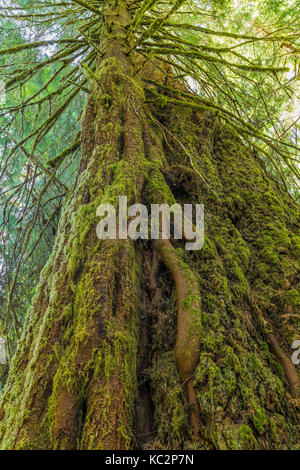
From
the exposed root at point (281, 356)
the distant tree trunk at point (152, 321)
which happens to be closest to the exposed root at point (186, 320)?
the distant tree trunk at point (152, 321)

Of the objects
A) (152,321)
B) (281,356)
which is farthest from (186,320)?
(281,356)

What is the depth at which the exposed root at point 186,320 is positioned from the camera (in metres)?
1.15

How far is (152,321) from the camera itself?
4.72 ft

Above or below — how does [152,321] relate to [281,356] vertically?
above

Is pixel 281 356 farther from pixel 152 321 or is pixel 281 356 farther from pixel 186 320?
pixel 152 321

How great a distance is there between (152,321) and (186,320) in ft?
0.62

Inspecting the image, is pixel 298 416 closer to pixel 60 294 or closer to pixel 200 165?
pixel 60 294

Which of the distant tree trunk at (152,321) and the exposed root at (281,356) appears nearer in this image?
the distant tree trunk at (152,321)

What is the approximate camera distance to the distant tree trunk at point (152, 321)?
3.55ft

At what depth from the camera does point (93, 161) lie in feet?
5.82

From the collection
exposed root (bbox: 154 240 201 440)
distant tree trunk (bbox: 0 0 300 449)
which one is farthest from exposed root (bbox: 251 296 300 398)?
exposed root (bbox: 154 240 201 440)

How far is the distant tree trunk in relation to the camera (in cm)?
108

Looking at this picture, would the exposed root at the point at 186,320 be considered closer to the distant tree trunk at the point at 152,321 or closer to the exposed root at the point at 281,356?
the distant tree trunk at the point at 152,321

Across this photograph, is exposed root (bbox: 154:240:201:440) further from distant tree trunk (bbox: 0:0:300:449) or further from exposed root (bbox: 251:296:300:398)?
exposed root (bbox: 251:296:300:398)
